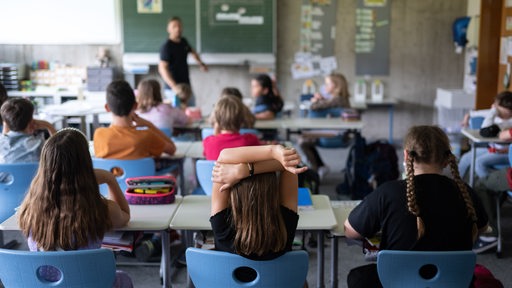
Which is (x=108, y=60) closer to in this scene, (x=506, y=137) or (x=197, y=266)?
(x=506, y=137)

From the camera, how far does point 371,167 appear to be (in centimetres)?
Result: 519

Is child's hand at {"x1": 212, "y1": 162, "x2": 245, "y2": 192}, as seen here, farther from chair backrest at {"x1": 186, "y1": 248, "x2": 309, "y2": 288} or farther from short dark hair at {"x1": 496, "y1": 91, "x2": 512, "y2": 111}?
short dark hair at {"x1": 496, "y1": 91, "x2": 512, "y2": 111}

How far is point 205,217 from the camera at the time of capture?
8.91 ft

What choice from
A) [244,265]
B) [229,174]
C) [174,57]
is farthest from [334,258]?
[174,57]

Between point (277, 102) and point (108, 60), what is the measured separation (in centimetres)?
324

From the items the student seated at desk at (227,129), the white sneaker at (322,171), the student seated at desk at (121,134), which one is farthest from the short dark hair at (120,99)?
the white sneaker at (322,171)

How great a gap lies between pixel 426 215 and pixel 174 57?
5043 mm

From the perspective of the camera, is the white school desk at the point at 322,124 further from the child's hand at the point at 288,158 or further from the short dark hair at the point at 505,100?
the child's hand at the point at 288,158

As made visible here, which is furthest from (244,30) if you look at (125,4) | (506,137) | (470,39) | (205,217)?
(205,217)

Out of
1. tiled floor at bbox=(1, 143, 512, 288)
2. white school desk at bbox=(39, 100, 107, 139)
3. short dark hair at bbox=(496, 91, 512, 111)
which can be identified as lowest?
tiled floor at bbox=(1, 143, 512, 288)

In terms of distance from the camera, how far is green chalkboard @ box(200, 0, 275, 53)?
795 centimetres

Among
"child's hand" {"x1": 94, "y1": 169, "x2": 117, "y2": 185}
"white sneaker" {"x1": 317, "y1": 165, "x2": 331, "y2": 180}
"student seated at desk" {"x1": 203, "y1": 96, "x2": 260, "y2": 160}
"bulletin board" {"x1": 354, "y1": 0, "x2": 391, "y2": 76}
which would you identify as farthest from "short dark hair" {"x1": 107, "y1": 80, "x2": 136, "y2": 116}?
"bulletin board" {"x1": 354, "y1": 0, "x2": 391, "y2": 76}

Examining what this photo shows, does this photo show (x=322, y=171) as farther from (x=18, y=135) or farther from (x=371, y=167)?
(x=18, y=135)

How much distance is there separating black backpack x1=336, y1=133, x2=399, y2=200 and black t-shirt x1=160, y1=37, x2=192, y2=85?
8.24ft
